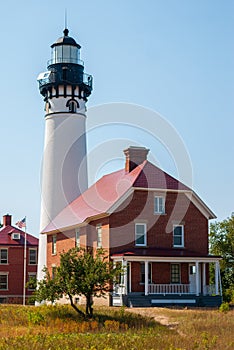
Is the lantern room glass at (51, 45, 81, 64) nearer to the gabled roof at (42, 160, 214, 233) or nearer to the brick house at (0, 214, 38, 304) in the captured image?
the gabled roof at (42, 160, 214, 233)

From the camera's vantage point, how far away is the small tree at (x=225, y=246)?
48.6 meters

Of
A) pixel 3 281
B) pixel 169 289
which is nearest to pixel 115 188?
pixel 169 289

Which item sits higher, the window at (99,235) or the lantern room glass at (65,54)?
the lantern room glass at (65,54)

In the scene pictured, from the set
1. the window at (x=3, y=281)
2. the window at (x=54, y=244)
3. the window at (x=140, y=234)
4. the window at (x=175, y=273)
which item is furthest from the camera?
the window at (x=3, y=281)

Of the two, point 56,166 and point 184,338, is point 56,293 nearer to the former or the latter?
point 184,338

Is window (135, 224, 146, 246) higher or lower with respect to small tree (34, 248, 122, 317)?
higher

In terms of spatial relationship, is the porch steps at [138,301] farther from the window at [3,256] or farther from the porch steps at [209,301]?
the window at [3,256]

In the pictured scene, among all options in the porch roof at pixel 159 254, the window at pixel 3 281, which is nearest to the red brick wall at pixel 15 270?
the window at pixel 3 281

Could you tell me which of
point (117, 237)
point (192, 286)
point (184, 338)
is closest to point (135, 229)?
point (117, 237)

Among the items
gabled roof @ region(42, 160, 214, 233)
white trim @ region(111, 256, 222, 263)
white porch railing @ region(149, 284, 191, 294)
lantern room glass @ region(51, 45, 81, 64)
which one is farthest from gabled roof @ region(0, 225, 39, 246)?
white porch railing @ region(149, 284, 191, 294)

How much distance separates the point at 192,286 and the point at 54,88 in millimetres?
18605

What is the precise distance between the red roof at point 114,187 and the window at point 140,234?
2238mm

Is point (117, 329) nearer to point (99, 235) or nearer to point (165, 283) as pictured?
point (165, 283)

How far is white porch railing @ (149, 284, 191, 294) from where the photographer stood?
38.9 metres
